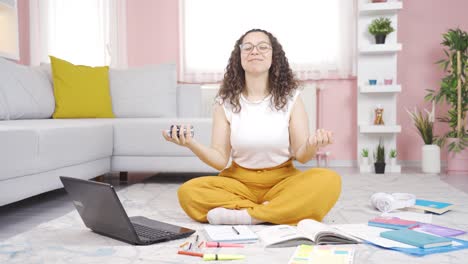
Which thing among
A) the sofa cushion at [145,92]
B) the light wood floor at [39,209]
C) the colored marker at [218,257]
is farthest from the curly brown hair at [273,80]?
the sofa cushion at [145,92]

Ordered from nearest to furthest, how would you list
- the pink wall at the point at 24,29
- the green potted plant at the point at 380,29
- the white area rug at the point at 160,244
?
the white area rug at the point at 160,244, the green potted plant at the point at 380,29, the pink wall at the point at 24,29

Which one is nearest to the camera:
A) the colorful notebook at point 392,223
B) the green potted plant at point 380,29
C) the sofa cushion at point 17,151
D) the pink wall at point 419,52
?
the colorful notebook at point 392,223

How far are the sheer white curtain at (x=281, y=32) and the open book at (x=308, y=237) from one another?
301 centimetres

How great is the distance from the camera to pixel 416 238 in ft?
5.50

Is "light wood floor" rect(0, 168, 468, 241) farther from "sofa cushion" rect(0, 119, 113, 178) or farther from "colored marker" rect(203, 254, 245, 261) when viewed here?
"colored marker" rect(203, 254, 245, 261)

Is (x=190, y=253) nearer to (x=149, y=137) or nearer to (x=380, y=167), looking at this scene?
(x=149, y=137)

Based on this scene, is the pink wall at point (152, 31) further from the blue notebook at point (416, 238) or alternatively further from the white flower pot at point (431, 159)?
the blue notebook at point (416, 238)

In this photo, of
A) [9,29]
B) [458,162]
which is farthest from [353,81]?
[9,29]

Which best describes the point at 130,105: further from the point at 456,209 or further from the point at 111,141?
the point at 456,209

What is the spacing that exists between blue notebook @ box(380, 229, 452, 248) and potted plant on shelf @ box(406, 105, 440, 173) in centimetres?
245

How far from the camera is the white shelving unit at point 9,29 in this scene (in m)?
4.32

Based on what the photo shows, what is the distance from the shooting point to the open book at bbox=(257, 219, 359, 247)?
1.66 m

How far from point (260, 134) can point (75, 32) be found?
133 inches

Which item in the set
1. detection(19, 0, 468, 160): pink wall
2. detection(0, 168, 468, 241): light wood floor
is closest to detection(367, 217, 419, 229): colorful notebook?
detection(0, 168, 468, 241): light wood floor
